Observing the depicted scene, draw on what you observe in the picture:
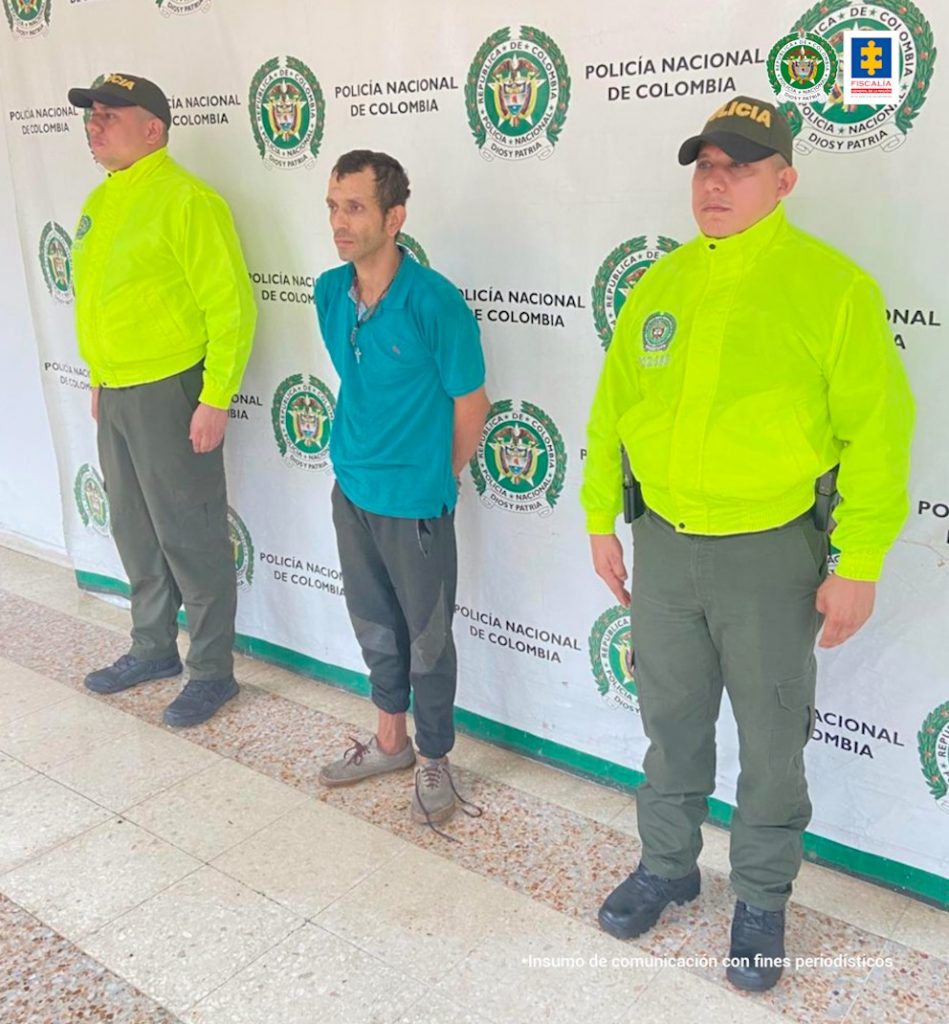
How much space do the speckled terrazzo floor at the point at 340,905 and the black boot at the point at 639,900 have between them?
34 millimetres

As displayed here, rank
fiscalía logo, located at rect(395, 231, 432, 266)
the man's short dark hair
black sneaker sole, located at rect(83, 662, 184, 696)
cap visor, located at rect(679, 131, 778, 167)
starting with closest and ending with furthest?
1. cap visor, located at rect(679, 131, 778, 167)
2. the man's short dark hair
3. fiscalía logo, located at rect(395, 231, 432, 266)
4. black sneaker sole, located at rect(83, 662, 184, 696)

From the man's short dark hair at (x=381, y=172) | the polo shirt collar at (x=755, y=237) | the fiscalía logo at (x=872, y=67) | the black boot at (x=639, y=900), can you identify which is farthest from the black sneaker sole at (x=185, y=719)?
the fiscalía logo at (x=872, y=67)

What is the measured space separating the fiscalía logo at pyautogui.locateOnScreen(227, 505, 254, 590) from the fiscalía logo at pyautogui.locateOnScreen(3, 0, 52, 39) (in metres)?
1.69

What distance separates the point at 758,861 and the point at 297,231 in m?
2.00

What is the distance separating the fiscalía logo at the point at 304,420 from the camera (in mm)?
2900

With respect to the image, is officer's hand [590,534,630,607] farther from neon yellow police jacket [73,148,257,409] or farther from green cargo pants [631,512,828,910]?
neon yellow police jacket [73,148,257,409]

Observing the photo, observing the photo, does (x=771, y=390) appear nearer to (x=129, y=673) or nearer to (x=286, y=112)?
(x=286, y=112)

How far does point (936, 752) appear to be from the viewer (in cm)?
204

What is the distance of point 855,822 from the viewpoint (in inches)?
85.9

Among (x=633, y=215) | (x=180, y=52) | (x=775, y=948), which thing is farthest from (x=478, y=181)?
(x=775, y=948)

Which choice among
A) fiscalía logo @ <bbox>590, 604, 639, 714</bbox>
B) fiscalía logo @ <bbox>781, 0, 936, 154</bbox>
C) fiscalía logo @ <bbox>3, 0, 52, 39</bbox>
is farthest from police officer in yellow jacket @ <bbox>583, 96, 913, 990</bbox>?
fiscalía logo @ <bbox>3, 0, 52, 39</bbox>

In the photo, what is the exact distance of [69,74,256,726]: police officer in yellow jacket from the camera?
267cm

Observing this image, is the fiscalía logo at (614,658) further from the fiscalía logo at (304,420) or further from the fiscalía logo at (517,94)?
the fiscalía logo at (517,94)

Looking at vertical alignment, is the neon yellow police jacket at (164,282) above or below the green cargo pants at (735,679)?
above
